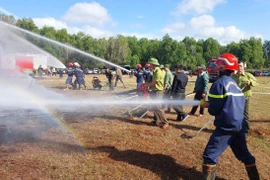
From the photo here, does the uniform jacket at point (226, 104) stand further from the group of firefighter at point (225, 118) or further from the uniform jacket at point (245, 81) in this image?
the uniform jacket at point (245, 81)

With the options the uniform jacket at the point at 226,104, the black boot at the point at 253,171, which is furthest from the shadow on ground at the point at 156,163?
the uniform jacket at the point at 226,104

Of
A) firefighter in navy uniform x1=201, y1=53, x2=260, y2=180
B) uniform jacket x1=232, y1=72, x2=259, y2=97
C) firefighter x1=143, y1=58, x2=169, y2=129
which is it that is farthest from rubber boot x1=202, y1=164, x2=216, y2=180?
firefighter x1=143, y1=58, x2=169, y2=129

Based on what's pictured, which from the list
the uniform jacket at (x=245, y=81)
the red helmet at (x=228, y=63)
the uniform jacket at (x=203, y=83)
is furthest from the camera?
the uniform jacket at (x=203, y=83)

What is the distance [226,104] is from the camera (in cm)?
396

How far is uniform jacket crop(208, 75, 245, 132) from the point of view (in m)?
3.96

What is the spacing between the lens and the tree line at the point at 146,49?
220 feet

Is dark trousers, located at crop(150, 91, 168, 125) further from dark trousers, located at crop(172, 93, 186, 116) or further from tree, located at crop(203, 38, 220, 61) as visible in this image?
tree, located at crop(203, 38, 220, 61)

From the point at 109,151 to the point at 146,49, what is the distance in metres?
94.2

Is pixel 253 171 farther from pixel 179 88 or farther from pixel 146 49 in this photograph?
pixel 146 49

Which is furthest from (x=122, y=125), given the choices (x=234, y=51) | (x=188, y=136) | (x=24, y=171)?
(x=234, y=51)

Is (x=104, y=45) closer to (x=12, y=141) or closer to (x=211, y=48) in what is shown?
(x=211, y=48)

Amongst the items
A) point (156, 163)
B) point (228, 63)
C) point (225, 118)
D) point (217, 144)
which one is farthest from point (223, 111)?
point (156, 163)

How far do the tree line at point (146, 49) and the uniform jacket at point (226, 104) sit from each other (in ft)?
162

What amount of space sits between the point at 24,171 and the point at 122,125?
401cm
